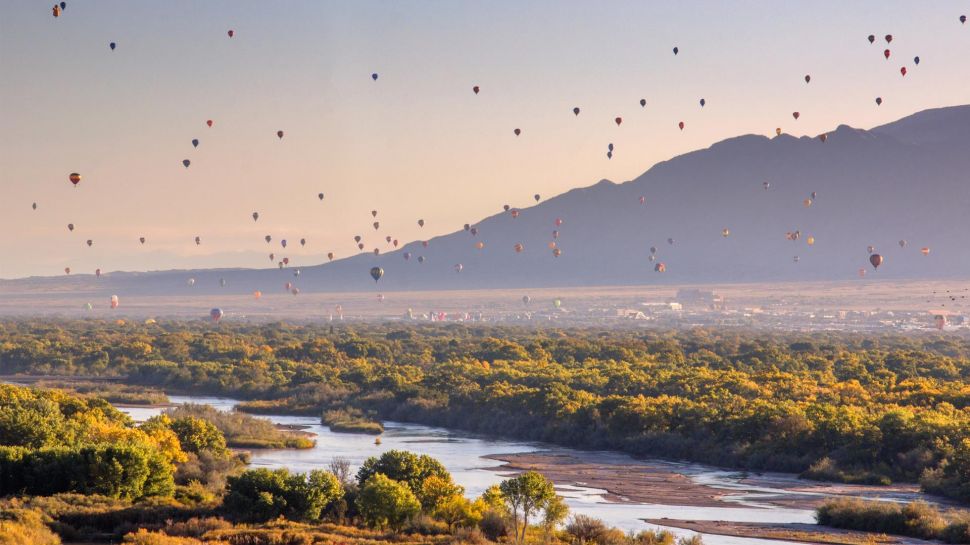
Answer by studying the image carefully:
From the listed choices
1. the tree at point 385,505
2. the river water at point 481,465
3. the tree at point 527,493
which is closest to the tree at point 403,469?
the tree at point 385,505

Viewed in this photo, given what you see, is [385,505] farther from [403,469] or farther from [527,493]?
[403,469]

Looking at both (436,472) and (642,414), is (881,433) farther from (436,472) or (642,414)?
(436,472)

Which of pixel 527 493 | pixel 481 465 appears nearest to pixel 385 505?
pixel 527 493

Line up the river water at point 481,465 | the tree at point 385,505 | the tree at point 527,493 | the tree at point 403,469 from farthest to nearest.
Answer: the river water at point 481,465
the tree at point 403,469
the tree at point 385,505
the tree at point 527,493

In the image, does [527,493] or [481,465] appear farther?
[481,465]

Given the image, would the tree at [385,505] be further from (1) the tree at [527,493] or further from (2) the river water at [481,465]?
(2) the river water at [481,465]

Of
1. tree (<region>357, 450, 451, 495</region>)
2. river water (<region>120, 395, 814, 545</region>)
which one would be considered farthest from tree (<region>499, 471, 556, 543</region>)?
tree (<region>357, 450, 451, 495</region>)

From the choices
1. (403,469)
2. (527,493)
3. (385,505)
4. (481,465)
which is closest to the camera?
(527,493)
